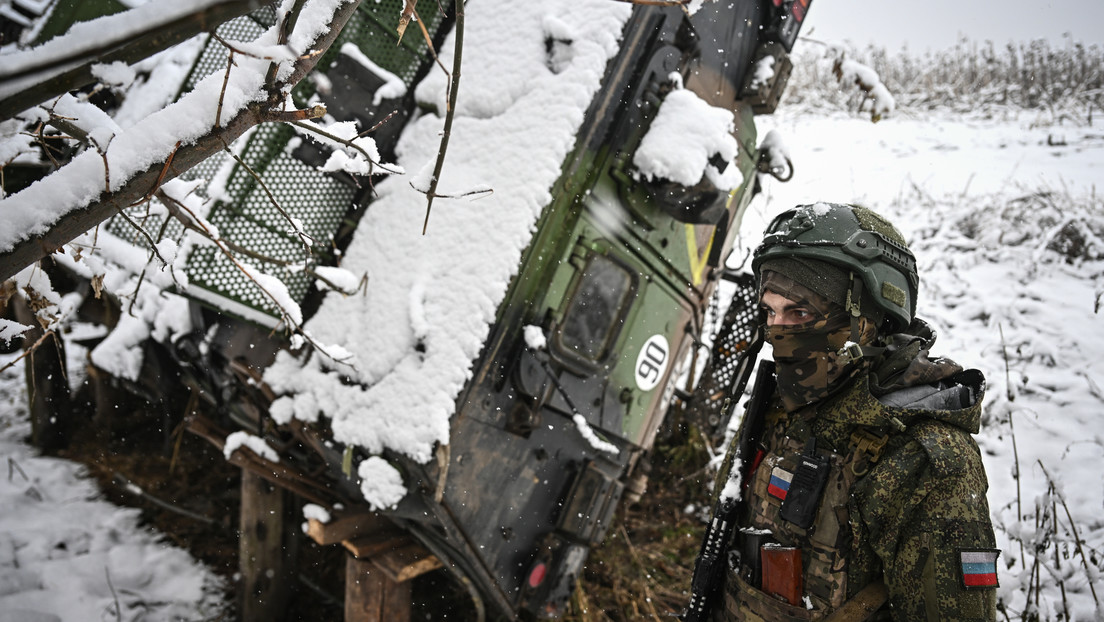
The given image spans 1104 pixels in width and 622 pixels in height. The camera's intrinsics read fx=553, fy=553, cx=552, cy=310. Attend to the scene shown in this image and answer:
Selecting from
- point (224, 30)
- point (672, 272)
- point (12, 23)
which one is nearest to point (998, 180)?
point (672, 272)

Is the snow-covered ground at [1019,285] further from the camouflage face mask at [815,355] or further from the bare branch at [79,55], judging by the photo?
the bare branch at [79,55]

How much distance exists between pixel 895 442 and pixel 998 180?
654cm

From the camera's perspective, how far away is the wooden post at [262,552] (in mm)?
3533

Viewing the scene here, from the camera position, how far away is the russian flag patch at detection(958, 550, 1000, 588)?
1.39m

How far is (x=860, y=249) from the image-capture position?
5.76 feet

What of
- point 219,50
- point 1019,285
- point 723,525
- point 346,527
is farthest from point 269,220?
point 1019,285

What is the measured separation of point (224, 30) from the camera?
287cm

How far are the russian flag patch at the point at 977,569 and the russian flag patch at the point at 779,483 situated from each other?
0.47 m

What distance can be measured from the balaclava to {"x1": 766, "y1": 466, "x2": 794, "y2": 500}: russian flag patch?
0.22 m

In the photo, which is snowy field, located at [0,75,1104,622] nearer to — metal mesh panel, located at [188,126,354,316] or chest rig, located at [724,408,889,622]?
chest rig, located at [724,408,889,622]

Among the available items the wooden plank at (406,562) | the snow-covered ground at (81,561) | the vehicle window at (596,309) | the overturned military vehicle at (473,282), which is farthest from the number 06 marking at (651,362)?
the snow-covered ground at (81,561)

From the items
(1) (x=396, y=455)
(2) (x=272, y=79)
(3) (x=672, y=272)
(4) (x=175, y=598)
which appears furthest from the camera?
(4) (x=175, y=598)

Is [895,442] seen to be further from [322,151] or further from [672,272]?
[322,151]

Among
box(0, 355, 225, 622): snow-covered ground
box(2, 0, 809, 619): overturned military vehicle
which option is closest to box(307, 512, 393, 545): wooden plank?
box(2, 0, 809, 619): overturned military vehicle
